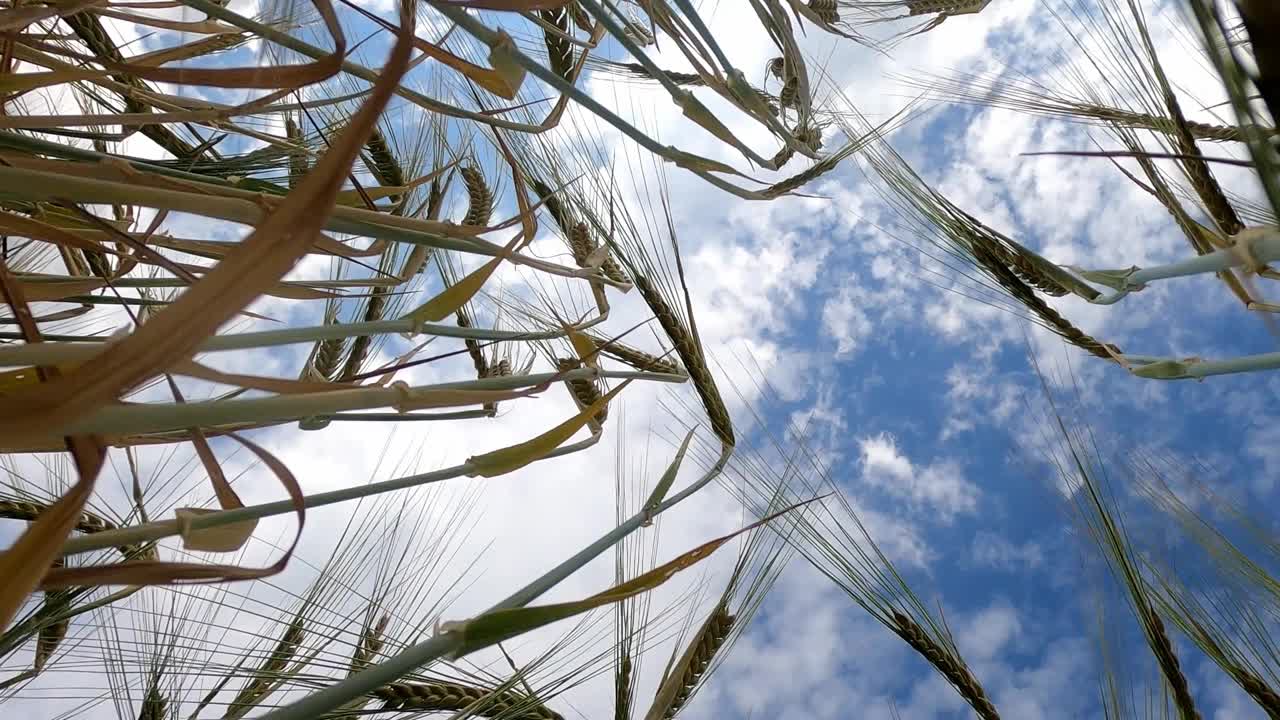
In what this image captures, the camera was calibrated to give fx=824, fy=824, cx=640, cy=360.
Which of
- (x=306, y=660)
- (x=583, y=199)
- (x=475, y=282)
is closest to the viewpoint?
(x=475, y=282)

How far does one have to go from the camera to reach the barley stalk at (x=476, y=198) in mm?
914

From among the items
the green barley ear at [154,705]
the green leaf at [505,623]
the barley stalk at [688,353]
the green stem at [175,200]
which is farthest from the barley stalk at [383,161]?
the green leaf at [505,623]

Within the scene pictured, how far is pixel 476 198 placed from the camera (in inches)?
36.8

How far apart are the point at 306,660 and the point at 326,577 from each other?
26 centimetres

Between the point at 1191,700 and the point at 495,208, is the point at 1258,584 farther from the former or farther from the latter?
the point at 495,208

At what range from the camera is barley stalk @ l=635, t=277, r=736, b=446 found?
0.87 meters

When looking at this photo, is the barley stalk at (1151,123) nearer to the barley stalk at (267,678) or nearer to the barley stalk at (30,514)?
the barley stalk at (267,678)

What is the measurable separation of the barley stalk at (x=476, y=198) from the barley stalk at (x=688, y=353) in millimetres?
193

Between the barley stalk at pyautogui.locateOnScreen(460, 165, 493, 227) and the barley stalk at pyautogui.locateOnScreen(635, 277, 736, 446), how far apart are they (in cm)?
19

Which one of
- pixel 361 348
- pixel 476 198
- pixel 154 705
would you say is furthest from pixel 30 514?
pixel 476 198

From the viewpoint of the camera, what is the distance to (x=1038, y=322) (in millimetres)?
1018

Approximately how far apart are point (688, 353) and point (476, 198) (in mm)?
299

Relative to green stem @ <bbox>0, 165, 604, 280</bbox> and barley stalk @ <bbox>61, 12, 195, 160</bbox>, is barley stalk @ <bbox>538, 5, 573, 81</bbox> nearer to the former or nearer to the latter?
barley stalk @ <bbox>61, 12, 195, 160</bbox>

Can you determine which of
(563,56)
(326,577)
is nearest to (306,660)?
(326,577)
